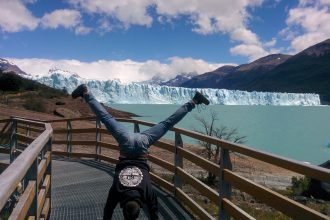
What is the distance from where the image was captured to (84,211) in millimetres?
6496

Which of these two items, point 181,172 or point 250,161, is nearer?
point 181,172

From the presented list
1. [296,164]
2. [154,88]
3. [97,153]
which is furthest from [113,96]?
[296,164]

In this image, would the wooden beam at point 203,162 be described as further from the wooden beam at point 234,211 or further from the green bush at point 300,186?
the green bush at point 300,186

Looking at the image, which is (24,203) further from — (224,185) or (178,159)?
(178,159)

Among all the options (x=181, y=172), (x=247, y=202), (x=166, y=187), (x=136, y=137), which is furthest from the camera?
(x=247, y=202)

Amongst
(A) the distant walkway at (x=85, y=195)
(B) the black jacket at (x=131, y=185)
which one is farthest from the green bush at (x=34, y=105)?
(B) the black jacket at (x=131, y=185)

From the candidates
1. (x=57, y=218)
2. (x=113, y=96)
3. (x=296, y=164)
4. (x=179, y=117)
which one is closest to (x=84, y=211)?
(x=57, y=218)

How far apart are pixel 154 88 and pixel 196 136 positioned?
134454 mm

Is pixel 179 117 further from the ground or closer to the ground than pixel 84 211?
further from the ground

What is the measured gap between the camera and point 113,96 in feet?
449

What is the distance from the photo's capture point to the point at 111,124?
186 inches

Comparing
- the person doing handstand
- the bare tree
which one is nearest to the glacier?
the bare tree

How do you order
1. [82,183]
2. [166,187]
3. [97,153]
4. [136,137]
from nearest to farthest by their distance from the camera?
[136,137] < [166,187] < [82,183] < [97,153]

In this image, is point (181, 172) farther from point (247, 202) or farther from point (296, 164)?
point (247, 202)
